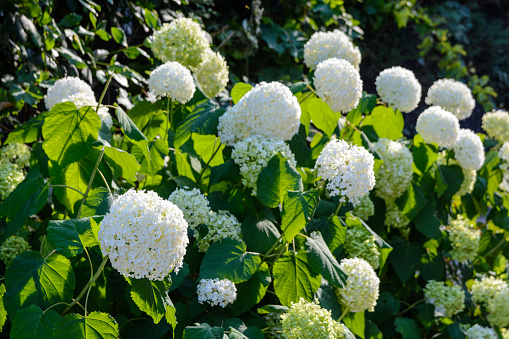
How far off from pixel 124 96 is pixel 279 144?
1.58 metres

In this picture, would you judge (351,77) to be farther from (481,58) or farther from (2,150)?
(481,58)

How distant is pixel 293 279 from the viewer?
178 cm

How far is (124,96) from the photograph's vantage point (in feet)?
10.2

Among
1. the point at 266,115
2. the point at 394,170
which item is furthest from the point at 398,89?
the point at 266,115

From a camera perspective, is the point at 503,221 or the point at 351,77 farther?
the point at 503,221

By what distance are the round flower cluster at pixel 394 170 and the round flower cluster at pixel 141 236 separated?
1533mm

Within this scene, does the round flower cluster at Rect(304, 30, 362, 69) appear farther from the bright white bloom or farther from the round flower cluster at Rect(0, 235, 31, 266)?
the round flower cluster at Rect(0, 235, 31, 266)

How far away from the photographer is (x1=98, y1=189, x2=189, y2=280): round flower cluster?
130 cm

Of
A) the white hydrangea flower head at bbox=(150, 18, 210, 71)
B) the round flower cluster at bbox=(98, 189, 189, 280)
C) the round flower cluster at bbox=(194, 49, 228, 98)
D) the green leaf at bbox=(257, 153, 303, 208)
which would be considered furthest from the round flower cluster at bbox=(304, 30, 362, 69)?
the round flower cluster at bbox=(98, 189, 189, 280)

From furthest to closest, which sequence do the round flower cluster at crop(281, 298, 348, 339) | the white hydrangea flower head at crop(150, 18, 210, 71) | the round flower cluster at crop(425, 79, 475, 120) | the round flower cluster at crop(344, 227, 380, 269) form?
1. the round flower cluster at crop(425, 79, 475, 120)
2. the white hydrangea flower head at crop(150, 18, 210, 71)
3. the round flower cluster at crop(344, 227, 380, 269)
4. the round flower cluster at crop(281, 298, 348, 339)

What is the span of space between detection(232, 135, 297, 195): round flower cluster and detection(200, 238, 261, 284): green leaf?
0.24 meters

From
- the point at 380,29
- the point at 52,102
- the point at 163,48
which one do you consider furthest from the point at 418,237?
the point at 380,29

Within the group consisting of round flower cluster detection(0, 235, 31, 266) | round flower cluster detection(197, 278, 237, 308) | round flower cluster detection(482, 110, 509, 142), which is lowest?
round flower cluster detection(482, 110, 509, 142)

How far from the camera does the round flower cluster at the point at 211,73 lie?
2.71m
